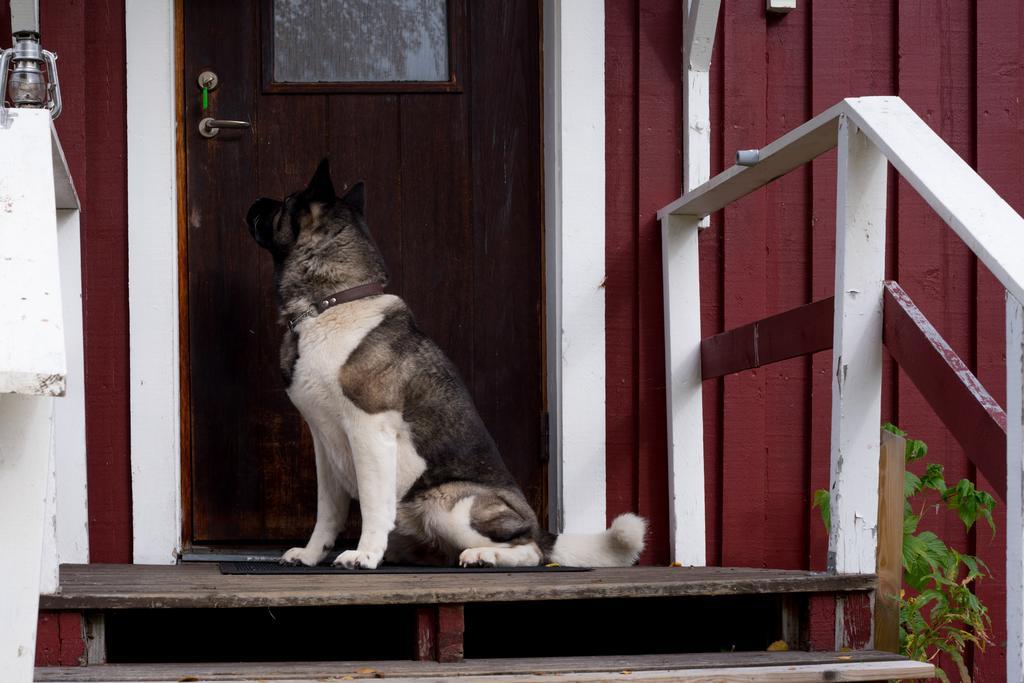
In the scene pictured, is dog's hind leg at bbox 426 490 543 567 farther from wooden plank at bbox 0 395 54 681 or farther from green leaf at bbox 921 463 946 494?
wooden plank at bbox 0 395 54 681

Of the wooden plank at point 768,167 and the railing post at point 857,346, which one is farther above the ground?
the wooden plank at point 768,167

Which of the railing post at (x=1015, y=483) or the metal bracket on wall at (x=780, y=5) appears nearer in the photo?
the railing post at (x=1015, y=483)

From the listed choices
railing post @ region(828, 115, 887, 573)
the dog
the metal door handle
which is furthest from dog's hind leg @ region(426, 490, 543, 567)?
the metal door handle

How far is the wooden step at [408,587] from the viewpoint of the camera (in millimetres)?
2426

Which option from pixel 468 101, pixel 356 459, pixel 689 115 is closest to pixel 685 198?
pixel 689 115

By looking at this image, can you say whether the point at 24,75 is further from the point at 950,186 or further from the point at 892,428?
the point at 892,428

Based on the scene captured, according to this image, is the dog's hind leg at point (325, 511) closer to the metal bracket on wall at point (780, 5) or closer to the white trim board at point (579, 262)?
the white trim board at point (579, 262)

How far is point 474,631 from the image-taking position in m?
3.07

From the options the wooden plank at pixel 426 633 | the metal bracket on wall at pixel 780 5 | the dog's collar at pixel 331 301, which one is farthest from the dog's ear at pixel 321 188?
the metal bracket on wall at pixel 780 5

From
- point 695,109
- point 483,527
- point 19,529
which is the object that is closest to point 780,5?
point 695,109

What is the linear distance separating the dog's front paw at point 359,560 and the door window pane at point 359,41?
5.82 ft

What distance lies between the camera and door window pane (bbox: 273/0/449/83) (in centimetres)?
403

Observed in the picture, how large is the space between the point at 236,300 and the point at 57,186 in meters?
1.07

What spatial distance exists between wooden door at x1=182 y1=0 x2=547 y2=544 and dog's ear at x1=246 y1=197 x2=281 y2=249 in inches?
19.2
